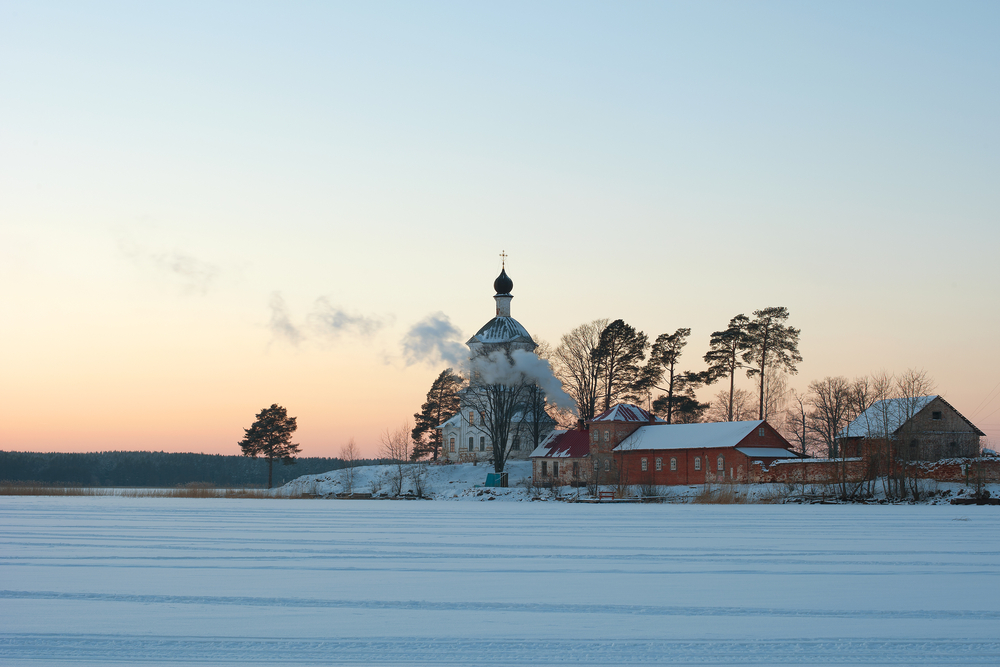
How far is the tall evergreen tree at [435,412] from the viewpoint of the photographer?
82.2 metres

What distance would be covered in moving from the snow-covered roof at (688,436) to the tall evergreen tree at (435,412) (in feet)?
76.9

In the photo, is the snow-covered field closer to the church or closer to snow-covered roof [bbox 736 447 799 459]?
snow-covered roof [bbox 736 447 799 459]

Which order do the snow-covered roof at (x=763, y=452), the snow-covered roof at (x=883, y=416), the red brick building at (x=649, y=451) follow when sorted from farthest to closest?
the red brick building at (x=649, y=451) < the snow-covered roof at (x=763, y=452) < the snow-covered roof at (x=883, y=416)

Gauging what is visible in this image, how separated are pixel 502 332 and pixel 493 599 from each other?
59.5 m

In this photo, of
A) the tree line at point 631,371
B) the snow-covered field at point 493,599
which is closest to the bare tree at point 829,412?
the tree line at point 631,371

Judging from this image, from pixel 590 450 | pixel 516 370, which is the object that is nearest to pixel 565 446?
pixel 590 450

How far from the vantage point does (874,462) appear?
44.6 meters

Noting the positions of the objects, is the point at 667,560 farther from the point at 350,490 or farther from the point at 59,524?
the point at 350,490

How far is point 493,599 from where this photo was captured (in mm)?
10281

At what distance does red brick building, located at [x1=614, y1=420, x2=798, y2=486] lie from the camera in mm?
54938

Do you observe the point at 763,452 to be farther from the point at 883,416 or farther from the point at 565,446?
the point at 565,446

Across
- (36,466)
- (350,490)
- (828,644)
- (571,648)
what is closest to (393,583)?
(571,648)

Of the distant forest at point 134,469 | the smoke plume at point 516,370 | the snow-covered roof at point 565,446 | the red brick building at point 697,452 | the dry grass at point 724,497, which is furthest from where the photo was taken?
the distant forest at point 134,469

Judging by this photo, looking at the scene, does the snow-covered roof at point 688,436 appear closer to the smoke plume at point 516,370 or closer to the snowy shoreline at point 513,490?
the snowy shoreline at point 513,490
